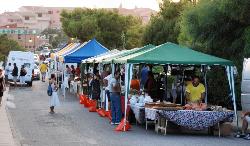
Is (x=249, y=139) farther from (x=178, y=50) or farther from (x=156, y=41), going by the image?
(x=156, y=41)

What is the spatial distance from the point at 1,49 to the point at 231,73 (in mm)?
73711

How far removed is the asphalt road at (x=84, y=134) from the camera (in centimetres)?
1505

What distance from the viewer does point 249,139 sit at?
1606cm

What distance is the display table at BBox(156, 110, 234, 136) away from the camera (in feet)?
54.9

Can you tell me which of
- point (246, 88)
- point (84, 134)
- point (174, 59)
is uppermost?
point (174, 59)

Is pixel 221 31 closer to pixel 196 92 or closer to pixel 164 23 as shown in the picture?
pixel 196 92

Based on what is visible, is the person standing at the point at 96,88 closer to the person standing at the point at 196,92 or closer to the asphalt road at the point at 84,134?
the asphalt road at the point at 84,134

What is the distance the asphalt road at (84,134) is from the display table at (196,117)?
0.33 metres

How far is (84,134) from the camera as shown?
55.1 ft

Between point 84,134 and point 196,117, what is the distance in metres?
3.11

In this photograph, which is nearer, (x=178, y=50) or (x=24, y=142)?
(x=24, y=142)

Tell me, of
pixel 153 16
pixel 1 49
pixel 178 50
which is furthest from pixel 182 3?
pixel 1 49

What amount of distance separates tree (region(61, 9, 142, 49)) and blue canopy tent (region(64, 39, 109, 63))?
35794 millimetres

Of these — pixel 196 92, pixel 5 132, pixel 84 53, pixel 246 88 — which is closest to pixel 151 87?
pixel 196 92
